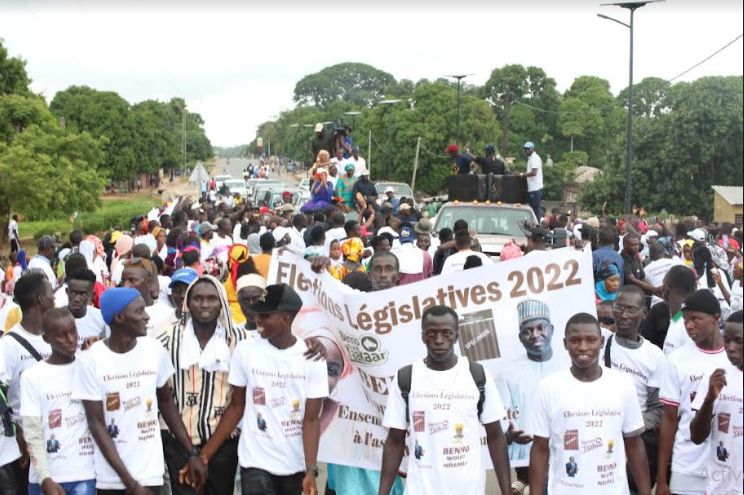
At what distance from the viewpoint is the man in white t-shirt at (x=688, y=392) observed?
567 cm

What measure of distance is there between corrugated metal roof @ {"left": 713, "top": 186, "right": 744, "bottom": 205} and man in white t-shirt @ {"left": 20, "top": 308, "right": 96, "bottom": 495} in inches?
132

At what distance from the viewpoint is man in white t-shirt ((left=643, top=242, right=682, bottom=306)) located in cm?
1090

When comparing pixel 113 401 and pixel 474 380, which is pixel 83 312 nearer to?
pixel 113 401

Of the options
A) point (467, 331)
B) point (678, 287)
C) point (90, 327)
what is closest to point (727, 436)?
point (467, 331)

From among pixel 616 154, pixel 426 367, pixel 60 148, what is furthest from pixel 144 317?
pixel 616 154

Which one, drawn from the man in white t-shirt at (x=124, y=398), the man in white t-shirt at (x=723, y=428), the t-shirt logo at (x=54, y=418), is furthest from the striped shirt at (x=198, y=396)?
the man in white t-shirt at (x=723, y=428)

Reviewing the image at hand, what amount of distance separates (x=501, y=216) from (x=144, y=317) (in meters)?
10.3

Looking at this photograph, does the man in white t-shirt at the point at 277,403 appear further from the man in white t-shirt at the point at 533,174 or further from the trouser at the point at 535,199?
the trouser at the point at 535,199

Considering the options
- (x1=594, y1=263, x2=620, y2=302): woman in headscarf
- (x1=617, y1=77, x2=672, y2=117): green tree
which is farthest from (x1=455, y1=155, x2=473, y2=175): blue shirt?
(x1=617, y1=77, x2=672, y2=117): green tree

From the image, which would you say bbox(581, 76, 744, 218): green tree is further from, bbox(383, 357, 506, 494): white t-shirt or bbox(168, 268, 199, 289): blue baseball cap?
bbox(383, 357, 506, 494): white t-shirt

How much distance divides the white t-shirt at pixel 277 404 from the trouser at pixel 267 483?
4 cm

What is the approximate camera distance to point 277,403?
572cm

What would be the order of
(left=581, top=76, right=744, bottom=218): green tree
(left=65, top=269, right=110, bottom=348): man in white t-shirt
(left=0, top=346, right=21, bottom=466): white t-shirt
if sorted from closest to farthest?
1. (left=0, top=346, right=21, bottom=466): white t-shirt
2. (left=65, top=269, right=110, bottom=348): man in white t-shirt
3. (left=581, top=76, right=744, bottom=218): green tree

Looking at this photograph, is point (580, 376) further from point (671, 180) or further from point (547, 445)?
point (671, 180)
